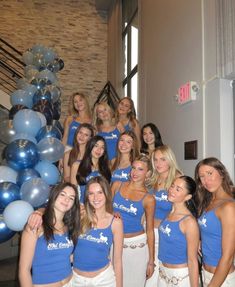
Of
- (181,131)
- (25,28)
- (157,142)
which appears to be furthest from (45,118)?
(25,28)

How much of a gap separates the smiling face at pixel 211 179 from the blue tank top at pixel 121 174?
47.4 inches

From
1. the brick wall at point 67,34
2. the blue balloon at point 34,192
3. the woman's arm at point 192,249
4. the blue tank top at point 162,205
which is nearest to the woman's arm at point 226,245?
the woman's arm at point 192,249

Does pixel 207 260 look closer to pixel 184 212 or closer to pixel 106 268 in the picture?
pixel 184 212

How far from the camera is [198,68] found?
12.5 ft

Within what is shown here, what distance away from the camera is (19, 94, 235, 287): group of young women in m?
2.08

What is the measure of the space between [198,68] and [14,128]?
2274 mm

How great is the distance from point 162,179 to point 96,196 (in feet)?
3.04

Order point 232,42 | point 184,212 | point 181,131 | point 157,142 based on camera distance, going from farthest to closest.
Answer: point 181,131, point 157,142, point 232,42, point 184,212

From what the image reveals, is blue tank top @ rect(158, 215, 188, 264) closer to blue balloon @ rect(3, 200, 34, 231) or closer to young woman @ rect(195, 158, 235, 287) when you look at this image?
young woman @ rect(195, 158, 235, 287)

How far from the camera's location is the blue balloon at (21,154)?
3.21 meters

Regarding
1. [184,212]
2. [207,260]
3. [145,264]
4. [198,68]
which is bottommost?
[145,264]

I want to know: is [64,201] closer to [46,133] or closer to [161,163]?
[161,163]

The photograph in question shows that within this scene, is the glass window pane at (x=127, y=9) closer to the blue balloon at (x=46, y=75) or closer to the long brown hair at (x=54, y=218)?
the blue balloon at (x=46, y=75)

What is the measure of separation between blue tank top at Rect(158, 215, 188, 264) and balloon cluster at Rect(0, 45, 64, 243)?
3.99 ft
